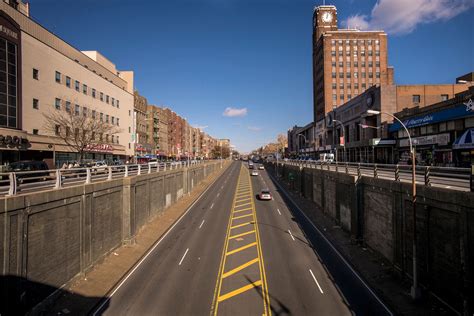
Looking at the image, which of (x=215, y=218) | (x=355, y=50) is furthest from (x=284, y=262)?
(x=355, y=50)

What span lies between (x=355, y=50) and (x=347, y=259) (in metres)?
111

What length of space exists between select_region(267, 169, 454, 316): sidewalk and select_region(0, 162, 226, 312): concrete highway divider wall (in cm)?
1684

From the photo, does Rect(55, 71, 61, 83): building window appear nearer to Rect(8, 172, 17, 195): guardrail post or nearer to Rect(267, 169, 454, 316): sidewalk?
Rect(8, 172, 17, 195): guardrail post

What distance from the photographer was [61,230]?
53.4 ft

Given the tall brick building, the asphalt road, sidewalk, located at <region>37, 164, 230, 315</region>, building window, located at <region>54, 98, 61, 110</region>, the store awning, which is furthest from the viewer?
the tall brick building

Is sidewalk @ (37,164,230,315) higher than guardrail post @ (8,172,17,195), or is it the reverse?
guardrail post @ (8,172,17,195)

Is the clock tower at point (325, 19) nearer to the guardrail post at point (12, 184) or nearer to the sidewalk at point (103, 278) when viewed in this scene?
the sidewalk at point (103, 278)

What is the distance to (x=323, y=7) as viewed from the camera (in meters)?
131

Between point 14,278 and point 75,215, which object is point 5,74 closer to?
point 75,215

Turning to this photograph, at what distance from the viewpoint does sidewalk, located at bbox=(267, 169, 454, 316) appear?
1479 cm

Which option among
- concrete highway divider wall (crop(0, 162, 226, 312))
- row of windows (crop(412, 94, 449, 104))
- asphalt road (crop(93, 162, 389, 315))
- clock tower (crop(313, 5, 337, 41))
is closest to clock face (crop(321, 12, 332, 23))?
clock tower (crop(313, 5, 337, 41))

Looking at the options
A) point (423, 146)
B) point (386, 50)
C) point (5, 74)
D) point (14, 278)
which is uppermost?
point (386, 50)

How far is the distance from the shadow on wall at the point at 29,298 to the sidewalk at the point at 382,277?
14749mm

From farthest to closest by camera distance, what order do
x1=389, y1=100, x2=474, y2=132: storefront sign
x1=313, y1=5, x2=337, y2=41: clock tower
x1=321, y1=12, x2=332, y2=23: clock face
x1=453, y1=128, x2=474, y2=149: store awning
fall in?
x1=321, y1=12, x2=332, y2=23: clock face, x1=313, y1=5, x2=337, y2=41: clock tower, x1=389, y1=100, x2=474, y2=132: storefront sign, x1=453, y1=128, x2=474, y2=149: store awning
